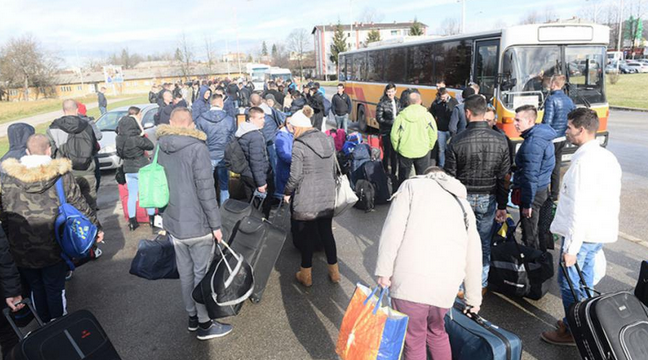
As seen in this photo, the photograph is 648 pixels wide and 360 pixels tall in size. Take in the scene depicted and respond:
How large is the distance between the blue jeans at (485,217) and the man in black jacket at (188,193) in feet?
7.72

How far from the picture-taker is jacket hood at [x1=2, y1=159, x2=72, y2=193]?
338 centimetres

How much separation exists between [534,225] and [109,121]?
11113 millimetres

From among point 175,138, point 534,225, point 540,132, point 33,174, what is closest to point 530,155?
point 540,132

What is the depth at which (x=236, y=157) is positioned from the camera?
588 cm

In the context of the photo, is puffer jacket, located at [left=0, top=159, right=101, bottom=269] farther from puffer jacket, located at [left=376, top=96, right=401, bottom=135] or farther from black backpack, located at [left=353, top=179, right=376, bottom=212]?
puffer jacket, located at [left=376, top=96, right=401, bottom=135]

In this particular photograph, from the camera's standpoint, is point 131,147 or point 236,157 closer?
point 236,157

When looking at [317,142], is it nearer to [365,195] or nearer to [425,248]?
[425,248]

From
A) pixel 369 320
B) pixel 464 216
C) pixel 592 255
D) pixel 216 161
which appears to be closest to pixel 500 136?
pixel 592 255

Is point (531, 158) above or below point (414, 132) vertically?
below

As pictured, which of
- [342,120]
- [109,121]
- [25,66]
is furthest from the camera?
[25,66]

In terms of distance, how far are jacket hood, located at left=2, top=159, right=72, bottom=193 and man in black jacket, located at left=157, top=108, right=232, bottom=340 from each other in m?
0.90

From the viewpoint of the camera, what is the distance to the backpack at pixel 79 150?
5.75 m

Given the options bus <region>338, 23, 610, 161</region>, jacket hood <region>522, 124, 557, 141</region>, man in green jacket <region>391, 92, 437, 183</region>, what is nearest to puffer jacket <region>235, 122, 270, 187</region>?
man in green jacket <region>391, 92, 437, 183</region>

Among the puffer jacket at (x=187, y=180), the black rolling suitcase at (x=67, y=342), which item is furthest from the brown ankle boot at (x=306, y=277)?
the black rolling suitcase at (x=67, y=342)
